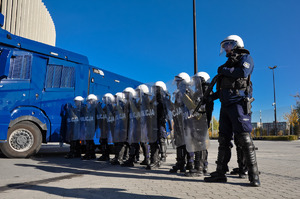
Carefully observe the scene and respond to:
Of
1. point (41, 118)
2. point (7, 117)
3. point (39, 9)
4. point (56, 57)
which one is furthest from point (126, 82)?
point (39, 9)

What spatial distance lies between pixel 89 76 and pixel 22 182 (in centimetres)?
555

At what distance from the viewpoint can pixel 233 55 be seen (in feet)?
14.4

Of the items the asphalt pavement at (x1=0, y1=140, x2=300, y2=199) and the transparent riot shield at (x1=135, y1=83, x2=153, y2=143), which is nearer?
the asphalt pavement at (x1=0, y1=140, x2=300, y2=199)

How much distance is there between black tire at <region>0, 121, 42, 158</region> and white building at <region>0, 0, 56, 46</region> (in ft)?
84.7

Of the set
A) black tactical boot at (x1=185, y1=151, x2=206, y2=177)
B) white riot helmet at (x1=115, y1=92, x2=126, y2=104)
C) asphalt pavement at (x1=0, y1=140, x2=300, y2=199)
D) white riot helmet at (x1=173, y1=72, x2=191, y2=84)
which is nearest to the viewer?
asphalt pavement at (x1=0, y1=140, x2=300, y2=199)

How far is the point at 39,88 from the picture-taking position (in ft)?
26.6

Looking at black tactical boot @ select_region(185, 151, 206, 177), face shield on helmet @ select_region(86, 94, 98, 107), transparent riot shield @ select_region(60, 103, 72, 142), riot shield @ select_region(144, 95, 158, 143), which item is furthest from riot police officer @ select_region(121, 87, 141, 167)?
transparent riot shield @ select_region(60, 103, 72, 142)

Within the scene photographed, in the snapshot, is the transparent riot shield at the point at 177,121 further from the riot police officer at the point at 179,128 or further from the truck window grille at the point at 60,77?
the truck window grille at the point at 60,77

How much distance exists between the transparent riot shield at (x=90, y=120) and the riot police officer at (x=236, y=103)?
4.79m

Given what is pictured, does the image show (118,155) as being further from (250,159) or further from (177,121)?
(250,159)

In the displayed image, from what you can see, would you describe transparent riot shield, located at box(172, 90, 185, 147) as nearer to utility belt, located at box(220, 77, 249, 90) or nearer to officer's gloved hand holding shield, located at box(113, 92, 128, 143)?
utility belt, located at box(220, 77, 249, 90)

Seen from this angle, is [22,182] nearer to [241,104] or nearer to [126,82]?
[241,104]

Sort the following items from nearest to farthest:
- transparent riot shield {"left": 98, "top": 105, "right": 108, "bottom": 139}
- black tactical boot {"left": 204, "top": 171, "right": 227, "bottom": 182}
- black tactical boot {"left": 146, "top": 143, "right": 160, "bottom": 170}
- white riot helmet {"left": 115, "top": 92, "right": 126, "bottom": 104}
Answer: black tactical boot {"left": 204, "top": 171, "right": 227, "bottom": 182}
black tactical boot {"left": 146, "top": 143, "right": 160, "bottom": 170}
white riot helmet {"left": 115, "top": 92, "right": 126, "bottom": 104}
transparent riot shield {"left": 98, "top": 105, "right": 108, "bottom": 139}

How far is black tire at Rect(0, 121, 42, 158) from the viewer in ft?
24.7
